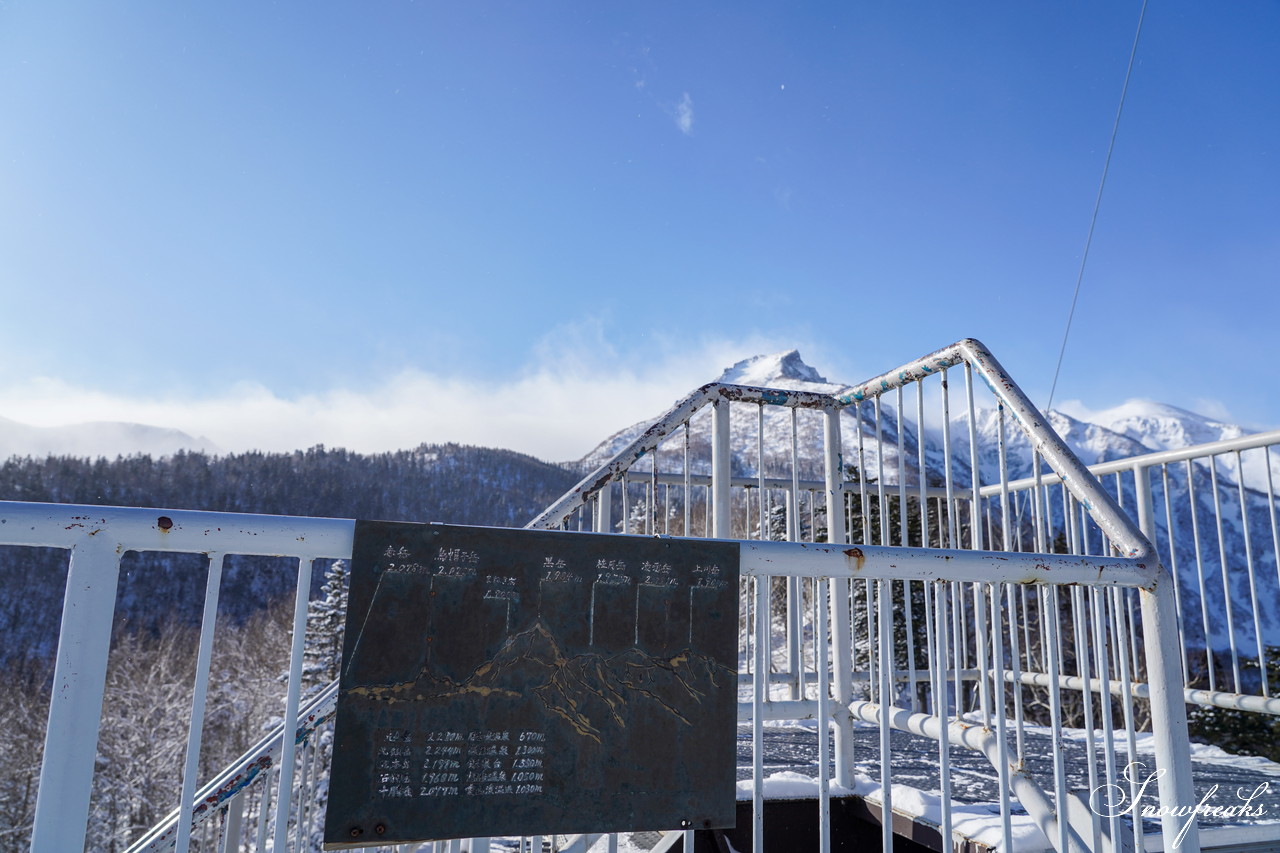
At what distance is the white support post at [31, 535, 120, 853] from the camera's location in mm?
1414

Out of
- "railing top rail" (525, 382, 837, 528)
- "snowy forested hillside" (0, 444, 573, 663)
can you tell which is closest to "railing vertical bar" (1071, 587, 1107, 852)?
"railing top rail" (525, 382, 837, 528)

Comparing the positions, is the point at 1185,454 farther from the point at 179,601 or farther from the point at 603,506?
the point at 179,601

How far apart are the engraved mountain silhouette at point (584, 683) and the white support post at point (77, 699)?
18.8 inches

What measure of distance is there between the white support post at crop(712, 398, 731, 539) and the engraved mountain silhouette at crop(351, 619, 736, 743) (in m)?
1.62

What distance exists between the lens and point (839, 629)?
3.48 m

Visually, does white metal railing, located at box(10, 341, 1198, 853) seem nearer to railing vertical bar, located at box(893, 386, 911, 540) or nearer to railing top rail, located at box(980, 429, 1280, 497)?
railing vertical bar, located at box(893, 386, 911, 540)

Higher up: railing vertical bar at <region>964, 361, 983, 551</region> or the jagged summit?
the jagged summit

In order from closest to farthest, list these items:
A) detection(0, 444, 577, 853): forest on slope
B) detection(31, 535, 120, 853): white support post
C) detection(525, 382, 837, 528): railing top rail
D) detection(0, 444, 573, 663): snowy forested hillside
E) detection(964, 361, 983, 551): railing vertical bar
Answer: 1. detection(31, 535, 120, 853): white support post
2. detection(964, 361, 983, 551): railing vertical bar
3. detection(525, 382, 837, 528): railing top rail
4. detection(0, 444, 577, 853): forest on slope
5. detection(0, 444, 573, 663): snowy forested hillside

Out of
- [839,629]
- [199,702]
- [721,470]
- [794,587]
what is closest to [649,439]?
[721,470]

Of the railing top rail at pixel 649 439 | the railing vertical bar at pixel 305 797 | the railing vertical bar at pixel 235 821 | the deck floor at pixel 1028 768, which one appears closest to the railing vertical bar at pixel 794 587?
the railing top rail at pixel 649 439

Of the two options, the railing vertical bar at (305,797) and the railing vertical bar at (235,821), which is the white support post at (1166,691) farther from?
the railing vertical bar at (235,821)

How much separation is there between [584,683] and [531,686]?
12cm

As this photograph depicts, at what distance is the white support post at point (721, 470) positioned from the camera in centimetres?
339

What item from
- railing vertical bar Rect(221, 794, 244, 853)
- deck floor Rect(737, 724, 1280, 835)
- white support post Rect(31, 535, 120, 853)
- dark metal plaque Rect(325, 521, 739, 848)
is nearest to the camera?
white support post Rect(31, 535, 120, 853)
